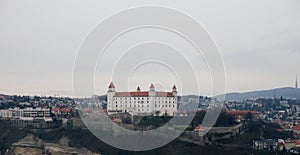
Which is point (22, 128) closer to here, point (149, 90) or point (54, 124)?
point (54, 124)

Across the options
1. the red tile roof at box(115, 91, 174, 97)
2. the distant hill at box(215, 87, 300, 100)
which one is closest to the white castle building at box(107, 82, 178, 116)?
the red tile roof at box(115, 91, 174, 97)

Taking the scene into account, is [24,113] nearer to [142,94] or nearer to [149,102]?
[142,94]

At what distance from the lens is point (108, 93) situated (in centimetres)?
1484

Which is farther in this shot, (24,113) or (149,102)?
(24,113)

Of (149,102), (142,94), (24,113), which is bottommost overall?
(24,113)

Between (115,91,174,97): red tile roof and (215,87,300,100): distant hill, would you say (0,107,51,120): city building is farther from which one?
(215,87,300,100): distant hill

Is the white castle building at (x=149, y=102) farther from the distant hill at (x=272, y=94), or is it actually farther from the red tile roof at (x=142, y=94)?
the distant hill at (x=272, y=94)

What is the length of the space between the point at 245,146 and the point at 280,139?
1.80 m

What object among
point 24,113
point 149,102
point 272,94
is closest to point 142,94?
point 149,102

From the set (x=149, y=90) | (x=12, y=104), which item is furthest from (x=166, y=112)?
(x=12, y=104)

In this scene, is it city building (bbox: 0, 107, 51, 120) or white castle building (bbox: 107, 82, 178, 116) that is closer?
white castle building (bbox: 107, 82, 178, 116)

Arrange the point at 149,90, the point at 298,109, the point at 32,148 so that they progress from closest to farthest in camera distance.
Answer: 1. the point at 32,148
2. the point at 149,90
3. the point at 298,109

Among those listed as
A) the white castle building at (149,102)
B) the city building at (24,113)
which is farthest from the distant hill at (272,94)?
the white castle building at (149,102)

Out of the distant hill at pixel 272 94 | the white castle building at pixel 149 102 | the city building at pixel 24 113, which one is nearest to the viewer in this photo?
the white castle building at pixel 149 102
